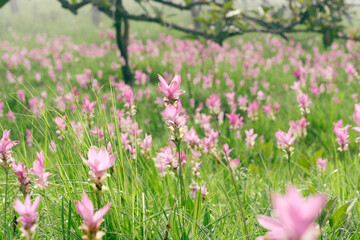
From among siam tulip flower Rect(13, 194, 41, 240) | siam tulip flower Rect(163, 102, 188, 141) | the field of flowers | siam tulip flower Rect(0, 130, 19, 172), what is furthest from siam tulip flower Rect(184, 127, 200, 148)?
siam tulip flower Rect(13, 194, 41, 240)

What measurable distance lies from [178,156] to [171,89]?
2.67 feet

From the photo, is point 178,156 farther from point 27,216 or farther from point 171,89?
point 27,216

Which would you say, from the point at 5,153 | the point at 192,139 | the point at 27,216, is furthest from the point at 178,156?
the point at 27,216

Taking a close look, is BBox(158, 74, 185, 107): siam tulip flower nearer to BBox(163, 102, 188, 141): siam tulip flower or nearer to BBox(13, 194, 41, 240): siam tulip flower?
BBox(163, 102, 188, 141): siam tulip flower

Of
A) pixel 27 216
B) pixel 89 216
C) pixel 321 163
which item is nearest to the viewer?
pixel 89 216

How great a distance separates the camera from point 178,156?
6.93ft

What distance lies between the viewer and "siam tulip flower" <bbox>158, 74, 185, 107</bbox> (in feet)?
4.43

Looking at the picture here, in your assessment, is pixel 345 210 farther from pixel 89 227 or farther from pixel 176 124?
pixel 89 227

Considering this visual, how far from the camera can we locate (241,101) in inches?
162

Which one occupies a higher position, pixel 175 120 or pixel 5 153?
pixel 175 120

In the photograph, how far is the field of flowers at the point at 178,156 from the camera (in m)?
1.37

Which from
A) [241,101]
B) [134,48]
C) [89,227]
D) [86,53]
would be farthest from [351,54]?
[89,227]

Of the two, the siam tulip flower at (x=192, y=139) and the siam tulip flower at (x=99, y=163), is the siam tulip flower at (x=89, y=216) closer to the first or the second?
the siam tulip flower at (x=99, y=163)

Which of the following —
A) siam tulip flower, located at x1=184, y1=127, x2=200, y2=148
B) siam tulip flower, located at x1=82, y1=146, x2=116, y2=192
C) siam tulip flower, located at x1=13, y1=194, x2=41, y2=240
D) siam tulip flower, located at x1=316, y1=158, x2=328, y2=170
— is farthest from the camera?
siam tulip flower, located at x1=316, y1=158, x2=328, y2=170
